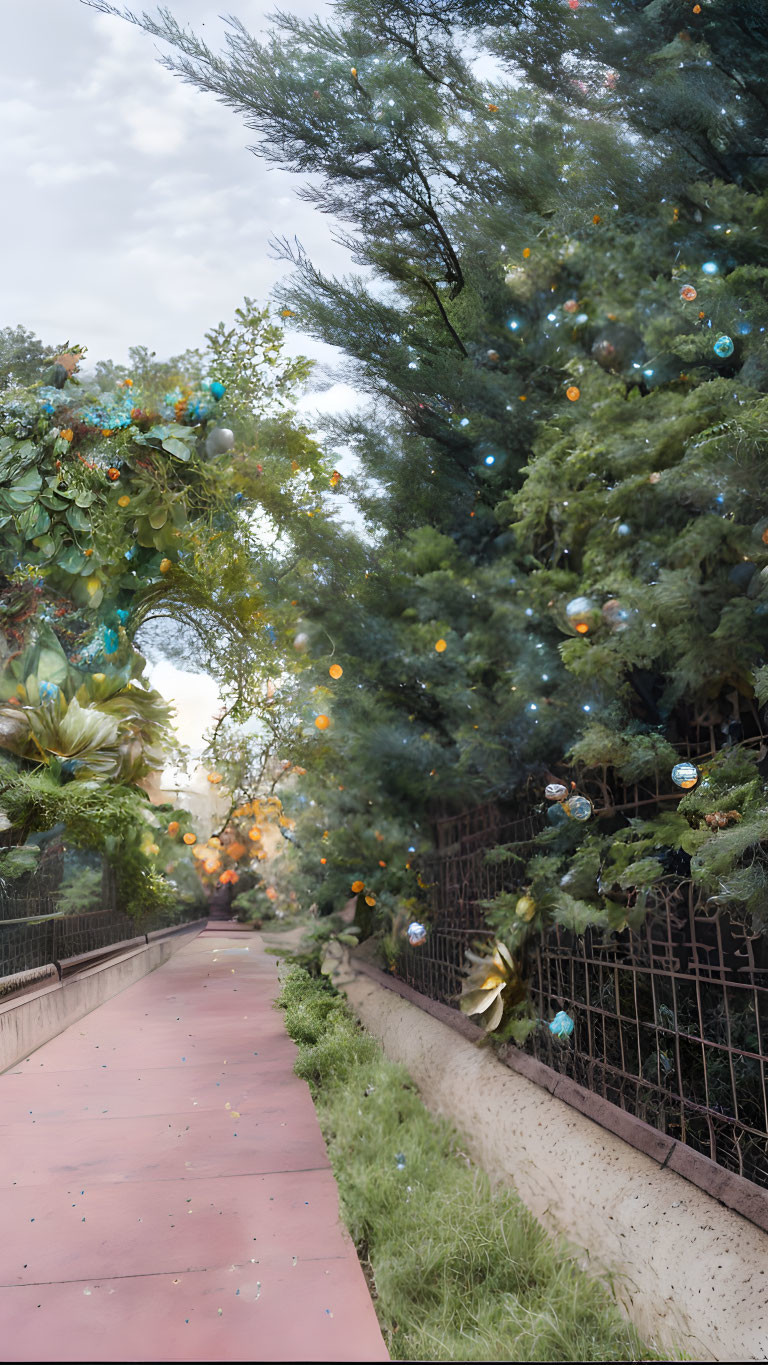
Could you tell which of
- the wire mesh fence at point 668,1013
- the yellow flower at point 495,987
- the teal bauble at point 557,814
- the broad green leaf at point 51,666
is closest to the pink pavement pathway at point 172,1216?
the yellow flower at point 495,987

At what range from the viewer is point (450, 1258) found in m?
2.46

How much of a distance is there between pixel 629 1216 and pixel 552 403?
291 cm

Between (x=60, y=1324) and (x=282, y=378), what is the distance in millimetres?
5085

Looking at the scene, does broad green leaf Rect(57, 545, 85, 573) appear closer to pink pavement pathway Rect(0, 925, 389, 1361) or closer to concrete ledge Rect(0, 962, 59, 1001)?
concrete ledge Rect(0, 962, 59, 1001)

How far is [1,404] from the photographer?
5582 millimetres

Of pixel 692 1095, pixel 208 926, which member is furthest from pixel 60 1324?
pixel 208 926

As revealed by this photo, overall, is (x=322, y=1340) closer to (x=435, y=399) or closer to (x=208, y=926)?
(x=435, y=399)

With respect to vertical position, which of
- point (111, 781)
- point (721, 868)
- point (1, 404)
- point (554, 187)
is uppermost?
point (1, 404)

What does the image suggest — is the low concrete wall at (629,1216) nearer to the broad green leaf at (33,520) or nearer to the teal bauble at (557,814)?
the teal bauble at (557,814)

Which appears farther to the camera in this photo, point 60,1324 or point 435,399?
point 435,399

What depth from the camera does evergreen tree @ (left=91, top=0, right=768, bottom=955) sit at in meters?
2.42

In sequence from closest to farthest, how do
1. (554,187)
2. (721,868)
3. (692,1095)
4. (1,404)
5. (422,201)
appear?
(721,868) → (692,1095) → (554,187) → (422,201) → (1,404)

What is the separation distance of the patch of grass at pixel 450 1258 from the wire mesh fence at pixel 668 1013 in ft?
1.61

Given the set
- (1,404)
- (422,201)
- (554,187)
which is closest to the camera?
(554,187)
